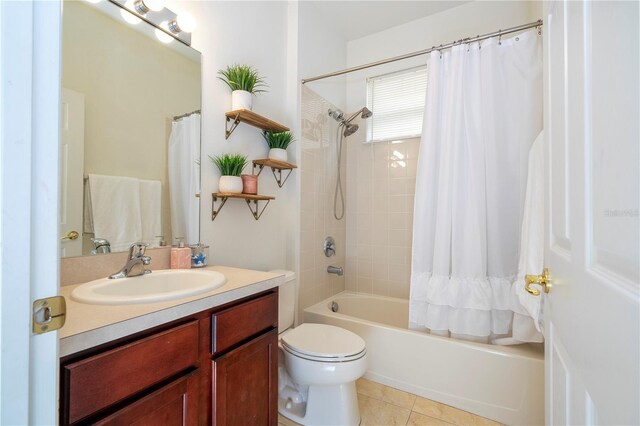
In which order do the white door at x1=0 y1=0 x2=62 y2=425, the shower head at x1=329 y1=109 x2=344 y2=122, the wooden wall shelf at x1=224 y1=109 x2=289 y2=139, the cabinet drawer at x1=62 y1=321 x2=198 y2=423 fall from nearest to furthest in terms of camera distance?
the white door at x1=0 y1=0 x2=62 y2=425, the cabinet drawer at x1=62 y1=321 x2=198 y2=423, the wooden wall shelf at x1=224 y1=109 x2=289 y2=139, the shower head at x1=329 y1=109 x2=344 y2=122

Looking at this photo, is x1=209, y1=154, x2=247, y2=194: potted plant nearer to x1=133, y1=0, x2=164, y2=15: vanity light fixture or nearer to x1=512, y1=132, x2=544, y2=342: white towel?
x1=133, y1=0, x2=164, y2=15: vanity light fixture

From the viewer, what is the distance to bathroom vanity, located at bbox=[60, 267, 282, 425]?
0.64 metres

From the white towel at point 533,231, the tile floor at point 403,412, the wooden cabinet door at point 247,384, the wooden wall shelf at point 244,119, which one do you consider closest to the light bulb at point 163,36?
the wooden wall shelf at point 244,119

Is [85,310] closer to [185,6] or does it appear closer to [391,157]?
[185,6]

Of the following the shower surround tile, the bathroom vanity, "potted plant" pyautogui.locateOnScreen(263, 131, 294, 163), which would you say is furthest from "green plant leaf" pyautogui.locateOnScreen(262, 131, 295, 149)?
the bathroom vanity

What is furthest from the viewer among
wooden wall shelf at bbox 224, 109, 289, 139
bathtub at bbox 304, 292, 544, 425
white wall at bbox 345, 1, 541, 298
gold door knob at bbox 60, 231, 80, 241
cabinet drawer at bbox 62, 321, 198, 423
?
white wall at bbox 345, 1, 541, 298

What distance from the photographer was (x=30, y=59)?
402 mm

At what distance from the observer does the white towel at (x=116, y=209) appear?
1.14m

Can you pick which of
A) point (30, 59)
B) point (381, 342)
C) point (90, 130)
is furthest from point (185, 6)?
point (381, 342)

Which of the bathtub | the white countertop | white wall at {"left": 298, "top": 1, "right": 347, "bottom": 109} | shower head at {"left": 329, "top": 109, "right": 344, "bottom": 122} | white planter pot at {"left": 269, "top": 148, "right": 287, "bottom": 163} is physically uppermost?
white wall at {"left": 298, "top": 1, "right": 347, "bottom": 109}

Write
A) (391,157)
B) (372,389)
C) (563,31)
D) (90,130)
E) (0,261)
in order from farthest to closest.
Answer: (391,157) → (372,389) → (90,130) → (563,31) → (0,261)

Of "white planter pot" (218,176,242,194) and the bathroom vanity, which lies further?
"white planter pot" (218,176,242,194)

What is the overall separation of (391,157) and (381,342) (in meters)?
1.53

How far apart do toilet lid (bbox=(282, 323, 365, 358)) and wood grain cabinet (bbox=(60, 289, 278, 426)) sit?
30 centimetres
